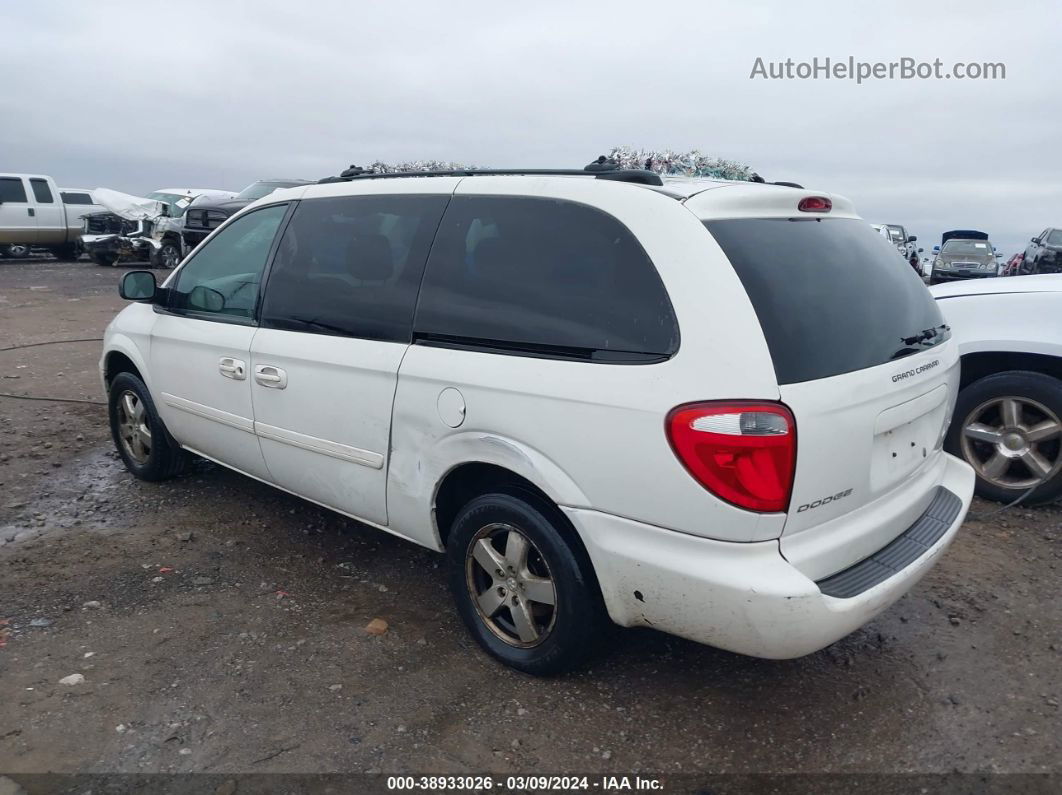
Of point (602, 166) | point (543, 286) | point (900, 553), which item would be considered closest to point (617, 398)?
point (543, 286)

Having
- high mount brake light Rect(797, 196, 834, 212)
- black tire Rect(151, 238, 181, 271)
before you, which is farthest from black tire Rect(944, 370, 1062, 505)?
black tire Rect(151, 238, 181, 271)

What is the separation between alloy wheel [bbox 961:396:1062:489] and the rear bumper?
2424mm

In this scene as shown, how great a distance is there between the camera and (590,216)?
285cm

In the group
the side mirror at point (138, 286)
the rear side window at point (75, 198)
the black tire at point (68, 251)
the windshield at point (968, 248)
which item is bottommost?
the black tire at point (68, 251)

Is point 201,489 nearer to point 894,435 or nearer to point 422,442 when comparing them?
point 422,442

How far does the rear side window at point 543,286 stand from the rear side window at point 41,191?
21.4 m

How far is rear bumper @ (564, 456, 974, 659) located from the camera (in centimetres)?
243

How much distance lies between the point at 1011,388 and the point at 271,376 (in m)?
3.91

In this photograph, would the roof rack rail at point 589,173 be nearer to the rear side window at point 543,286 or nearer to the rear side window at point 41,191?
the rear side window at point 543,286

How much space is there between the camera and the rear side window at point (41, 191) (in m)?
20.5

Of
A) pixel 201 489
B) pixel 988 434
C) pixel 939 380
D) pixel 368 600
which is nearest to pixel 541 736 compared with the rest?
pixel 368 600

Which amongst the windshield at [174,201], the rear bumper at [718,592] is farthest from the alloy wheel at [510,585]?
the windshield at [174,201]

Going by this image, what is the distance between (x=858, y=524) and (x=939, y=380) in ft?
2.65

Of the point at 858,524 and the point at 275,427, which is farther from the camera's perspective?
the point at 275,427
